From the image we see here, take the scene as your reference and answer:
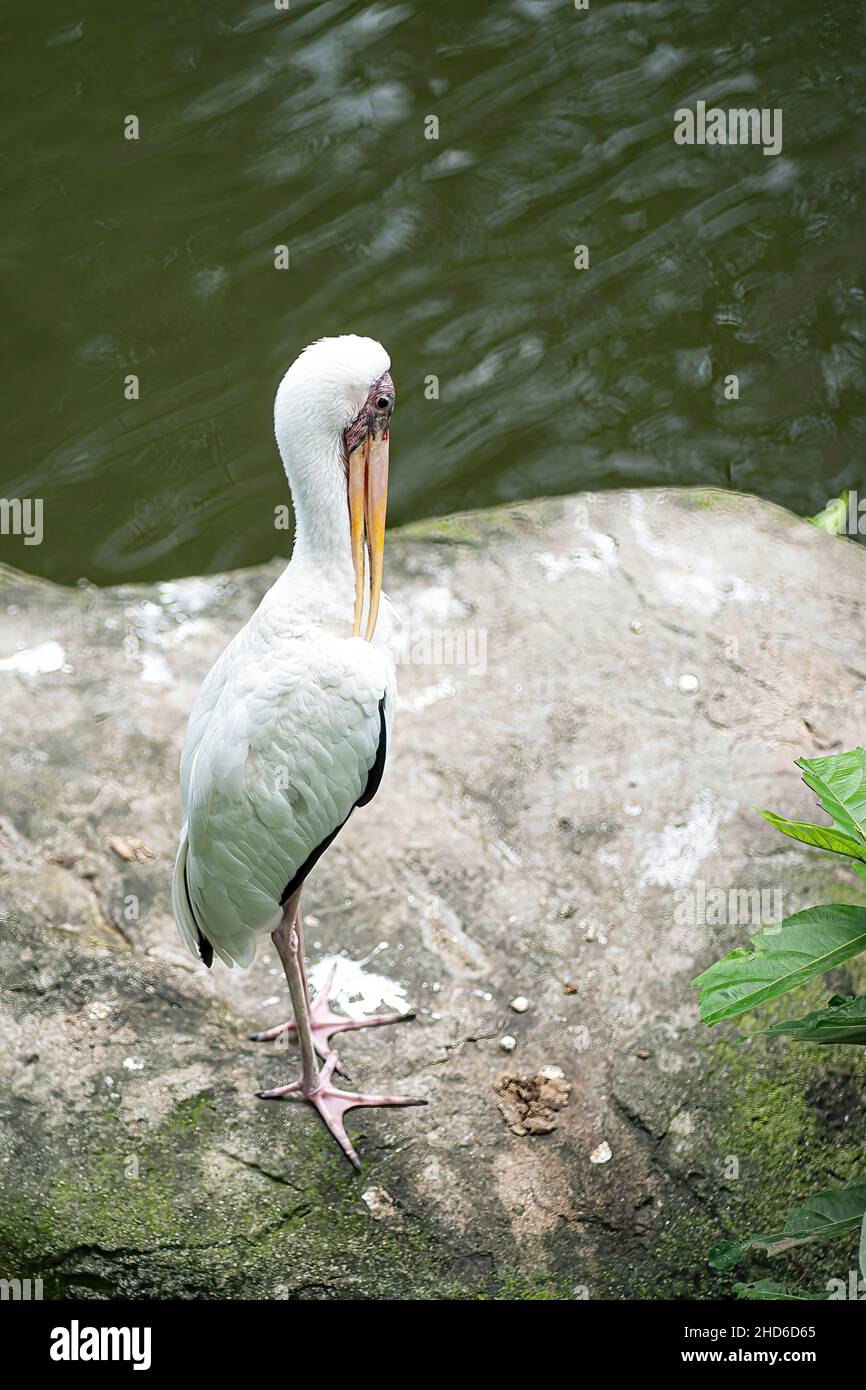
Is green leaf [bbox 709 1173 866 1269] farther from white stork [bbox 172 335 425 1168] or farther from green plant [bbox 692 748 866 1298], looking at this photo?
white stork [bbox 172 335 425 1168]

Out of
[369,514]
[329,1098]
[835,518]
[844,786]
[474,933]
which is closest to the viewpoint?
[844,786]

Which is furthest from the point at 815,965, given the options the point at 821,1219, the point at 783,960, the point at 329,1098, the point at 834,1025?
the point at 329,1098

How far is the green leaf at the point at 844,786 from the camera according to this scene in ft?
10.3

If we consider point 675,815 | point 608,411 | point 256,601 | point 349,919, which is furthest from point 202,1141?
point 608,411

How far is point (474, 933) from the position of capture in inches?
187

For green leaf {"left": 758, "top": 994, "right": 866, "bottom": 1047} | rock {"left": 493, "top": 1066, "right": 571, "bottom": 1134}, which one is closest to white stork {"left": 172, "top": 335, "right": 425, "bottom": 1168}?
rock {"left": 493, "top": 1066, "right": 571, "bottom": 1134}

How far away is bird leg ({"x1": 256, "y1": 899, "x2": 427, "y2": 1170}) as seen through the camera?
→ 4.19 m

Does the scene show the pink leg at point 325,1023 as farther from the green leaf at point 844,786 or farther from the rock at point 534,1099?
the green leaf at point 844,786

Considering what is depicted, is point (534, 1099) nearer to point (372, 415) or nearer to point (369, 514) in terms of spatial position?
point (369, 514)

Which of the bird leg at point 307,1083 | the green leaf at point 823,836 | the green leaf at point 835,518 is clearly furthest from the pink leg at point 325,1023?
the green leaf at point 835,518

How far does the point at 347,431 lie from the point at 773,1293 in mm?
2551

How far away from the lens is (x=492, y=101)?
9.89 metres

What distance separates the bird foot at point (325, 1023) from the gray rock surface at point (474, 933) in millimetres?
50

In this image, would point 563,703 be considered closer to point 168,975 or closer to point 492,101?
point 168,975
